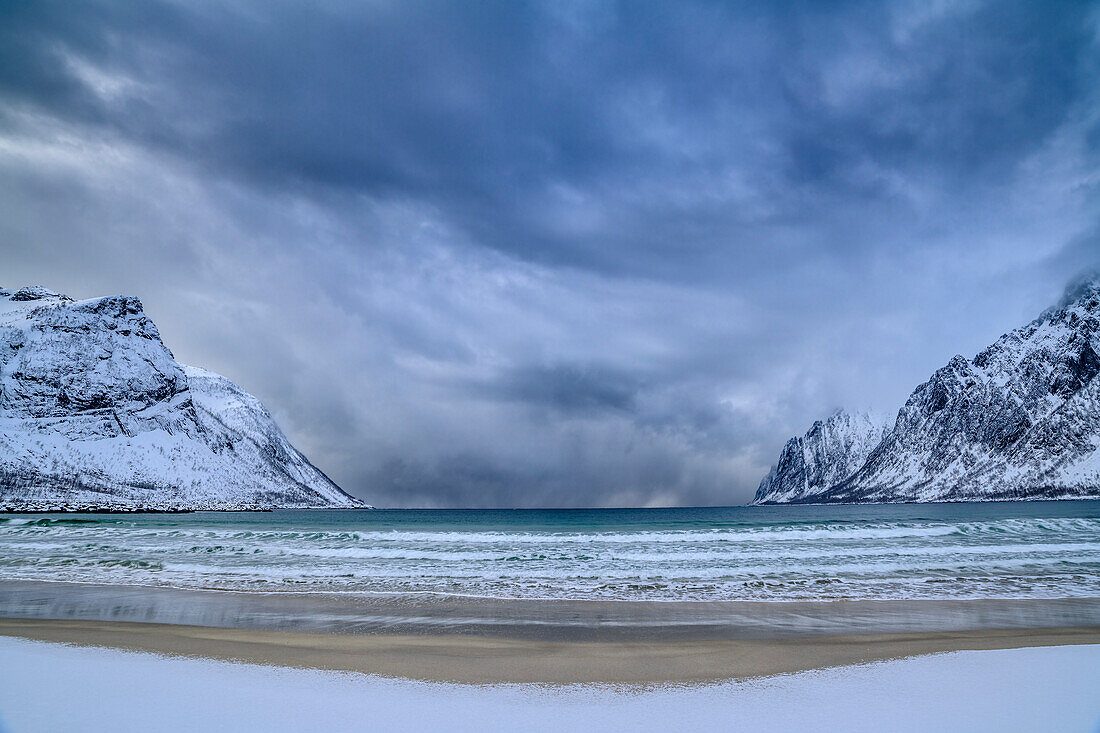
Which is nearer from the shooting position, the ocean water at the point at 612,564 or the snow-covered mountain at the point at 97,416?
the ocean water at the point at 612,564

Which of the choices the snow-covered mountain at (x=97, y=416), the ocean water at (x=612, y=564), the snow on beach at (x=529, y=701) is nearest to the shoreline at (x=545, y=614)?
the ocean water at (x=612, y=564)

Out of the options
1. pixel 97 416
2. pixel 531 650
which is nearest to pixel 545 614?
pixel 531 650

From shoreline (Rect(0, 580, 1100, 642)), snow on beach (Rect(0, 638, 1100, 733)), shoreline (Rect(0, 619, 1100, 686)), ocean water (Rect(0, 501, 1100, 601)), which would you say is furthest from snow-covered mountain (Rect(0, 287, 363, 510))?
snow on beach (Rect(0, 638, 1100, 733))

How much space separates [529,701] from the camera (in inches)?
235

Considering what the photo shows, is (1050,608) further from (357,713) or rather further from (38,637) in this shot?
(38,637)

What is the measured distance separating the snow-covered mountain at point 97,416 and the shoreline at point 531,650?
146m

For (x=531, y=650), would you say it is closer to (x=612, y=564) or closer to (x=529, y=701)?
(x=529, y=701)

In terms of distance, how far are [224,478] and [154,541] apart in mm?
182178

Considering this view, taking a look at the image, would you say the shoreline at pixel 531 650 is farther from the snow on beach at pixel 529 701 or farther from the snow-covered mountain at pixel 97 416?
the snow-covered mountain at pixel 97 416

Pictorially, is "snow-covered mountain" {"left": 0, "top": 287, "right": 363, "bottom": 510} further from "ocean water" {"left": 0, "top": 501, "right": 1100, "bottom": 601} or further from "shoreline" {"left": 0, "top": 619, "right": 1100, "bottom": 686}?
"shoreline" {"left": 0, "top": 619, "right": 1100, "bottom": 686}

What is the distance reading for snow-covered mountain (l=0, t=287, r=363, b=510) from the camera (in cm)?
13450

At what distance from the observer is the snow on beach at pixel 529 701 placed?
5.13m

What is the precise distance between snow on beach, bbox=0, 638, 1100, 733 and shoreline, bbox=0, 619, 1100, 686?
0.66 metres

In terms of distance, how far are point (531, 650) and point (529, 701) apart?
3338 millimetres
